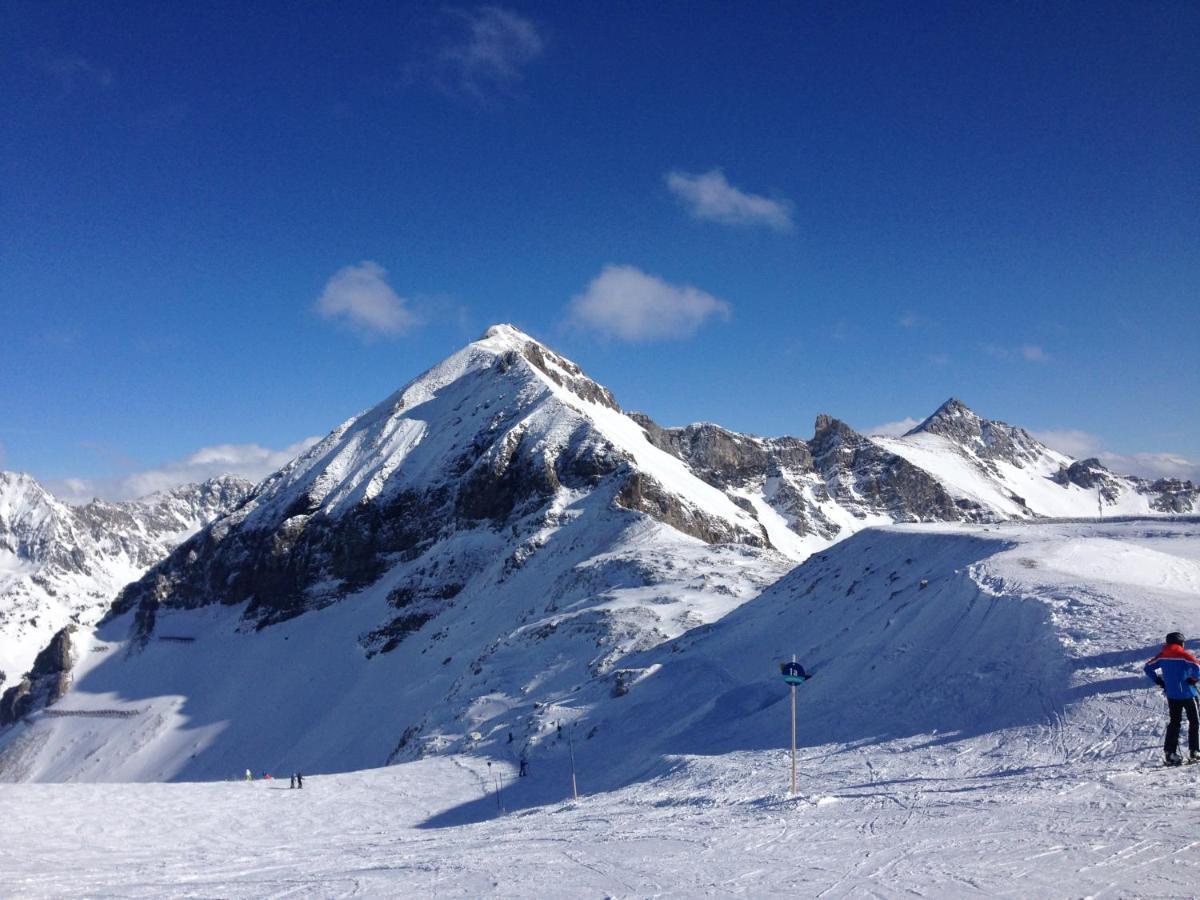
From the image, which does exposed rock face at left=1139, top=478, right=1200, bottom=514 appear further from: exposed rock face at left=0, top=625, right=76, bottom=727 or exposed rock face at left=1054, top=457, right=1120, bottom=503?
exposed rock face at left=0, top=625, right=76, bottom=727

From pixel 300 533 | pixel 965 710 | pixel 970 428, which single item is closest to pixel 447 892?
pixel 965 710

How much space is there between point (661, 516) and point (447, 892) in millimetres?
54503

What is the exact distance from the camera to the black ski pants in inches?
433

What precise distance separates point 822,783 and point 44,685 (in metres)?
92.3

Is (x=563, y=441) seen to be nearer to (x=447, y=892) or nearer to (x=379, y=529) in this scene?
(x=379, y=529)

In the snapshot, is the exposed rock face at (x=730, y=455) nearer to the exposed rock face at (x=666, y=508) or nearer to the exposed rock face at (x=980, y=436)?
the exposed rock face at (x=980, y=436)

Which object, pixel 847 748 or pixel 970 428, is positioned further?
pixel 970 428

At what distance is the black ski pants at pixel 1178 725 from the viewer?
11000mm

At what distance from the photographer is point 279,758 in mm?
57344

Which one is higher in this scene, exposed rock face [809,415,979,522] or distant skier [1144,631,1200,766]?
exposed rock face [809,415,979,522]

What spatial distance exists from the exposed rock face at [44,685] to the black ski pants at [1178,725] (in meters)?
94.0

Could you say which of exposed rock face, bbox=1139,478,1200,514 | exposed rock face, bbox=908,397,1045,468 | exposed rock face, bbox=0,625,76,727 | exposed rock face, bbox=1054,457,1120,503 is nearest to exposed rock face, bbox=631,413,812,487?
exposed rock face, bbox=908,397,1045,468

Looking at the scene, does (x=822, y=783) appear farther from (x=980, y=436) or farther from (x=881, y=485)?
(x=980, y=436)

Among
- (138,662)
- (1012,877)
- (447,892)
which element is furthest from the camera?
(138,662)
